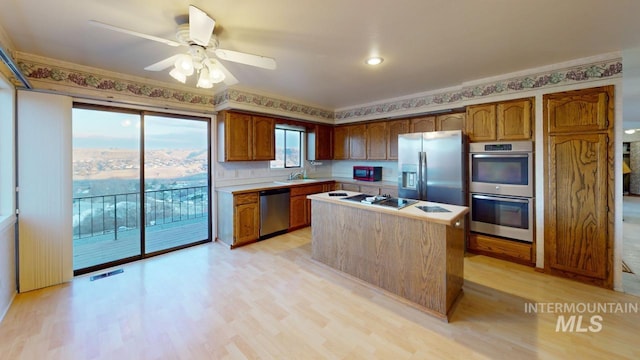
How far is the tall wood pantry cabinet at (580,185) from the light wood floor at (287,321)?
27 centimetres

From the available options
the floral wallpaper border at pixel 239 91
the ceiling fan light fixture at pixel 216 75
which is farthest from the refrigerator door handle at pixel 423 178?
the ceiling fan light fixture at pixel 216 75

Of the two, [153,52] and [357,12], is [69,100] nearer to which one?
[153,52]

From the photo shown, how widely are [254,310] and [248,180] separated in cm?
271

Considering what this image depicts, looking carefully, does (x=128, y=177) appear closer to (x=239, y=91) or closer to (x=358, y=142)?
(x=239, y=91)

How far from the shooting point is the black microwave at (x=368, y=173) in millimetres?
4984

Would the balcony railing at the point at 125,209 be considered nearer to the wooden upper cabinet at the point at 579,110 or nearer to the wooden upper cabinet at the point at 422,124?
the wooden upper cabinet at the point at 422,124

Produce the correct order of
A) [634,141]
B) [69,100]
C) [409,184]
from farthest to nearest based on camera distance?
[634,141] → [409,184] → [69,100]

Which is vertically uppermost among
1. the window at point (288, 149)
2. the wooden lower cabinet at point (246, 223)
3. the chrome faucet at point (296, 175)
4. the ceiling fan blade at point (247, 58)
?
the ceiling fan blade at point (247, 58)

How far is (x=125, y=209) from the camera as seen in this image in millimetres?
3861

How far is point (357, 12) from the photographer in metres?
1.87

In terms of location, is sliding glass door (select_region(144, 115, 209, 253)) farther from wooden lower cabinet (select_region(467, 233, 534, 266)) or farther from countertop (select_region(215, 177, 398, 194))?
wooden lower cabinet (select_region(467, 233, 534, 266))

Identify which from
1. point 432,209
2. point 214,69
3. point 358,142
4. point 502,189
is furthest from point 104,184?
point 502,189

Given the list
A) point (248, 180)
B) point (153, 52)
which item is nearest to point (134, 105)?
point (153, 52)

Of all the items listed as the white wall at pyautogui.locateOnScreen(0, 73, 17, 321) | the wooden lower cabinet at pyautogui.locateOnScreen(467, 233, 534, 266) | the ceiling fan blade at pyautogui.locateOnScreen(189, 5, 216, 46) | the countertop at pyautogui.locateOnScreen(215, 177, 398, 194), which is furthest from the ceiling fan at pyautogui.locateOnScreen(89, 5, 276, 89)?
the wooden lower cabinet at pyautogui.locateOnScreen(467, 233, 534, 266)
